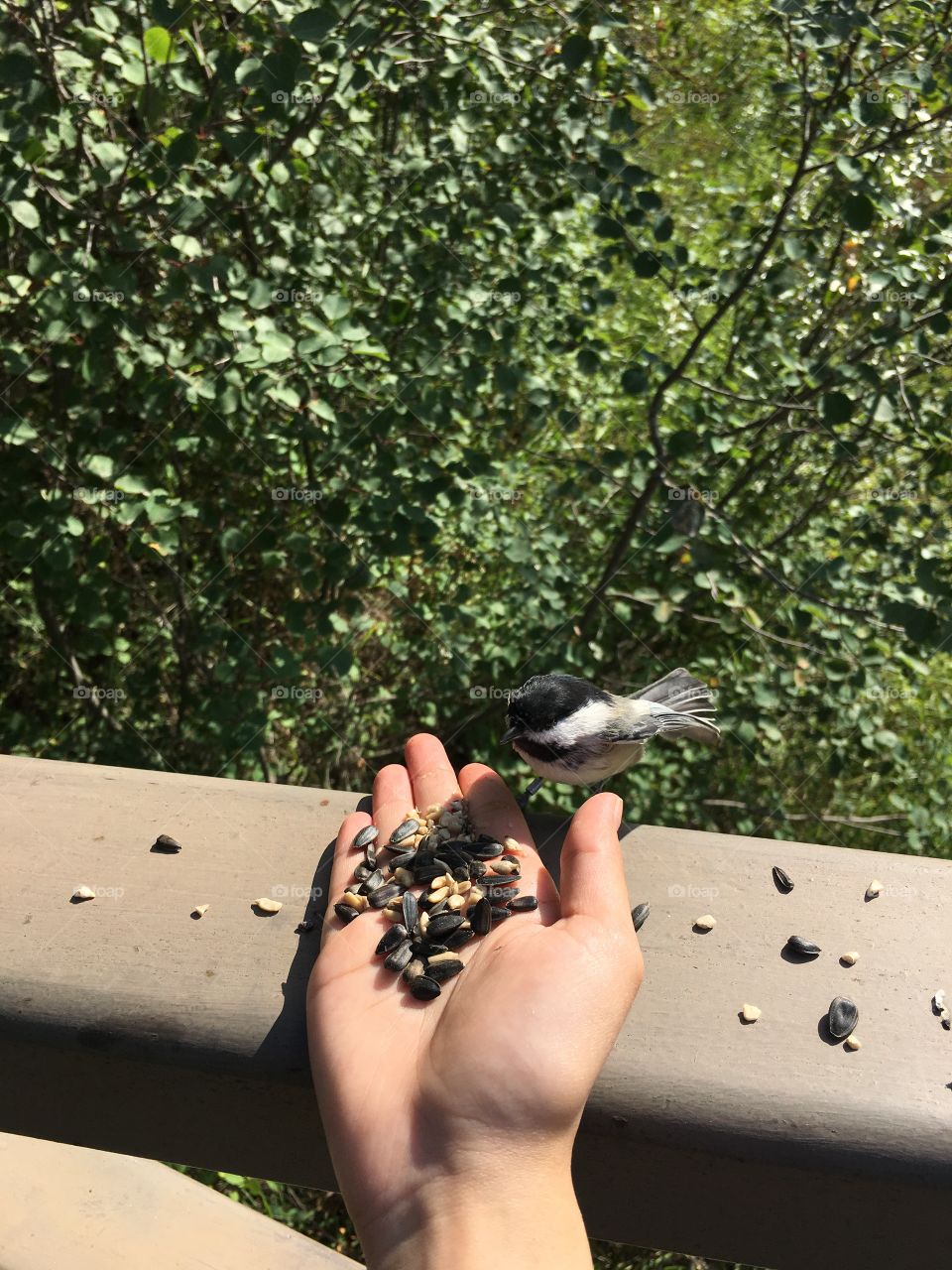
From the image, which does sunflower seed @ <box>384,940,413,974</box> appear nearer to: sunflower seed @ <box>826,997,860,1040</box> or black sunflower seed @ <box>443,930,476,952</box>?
black sunflower seed @ <box>443,930,476,952</box>

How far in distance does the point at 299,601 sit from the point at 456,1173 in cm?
194

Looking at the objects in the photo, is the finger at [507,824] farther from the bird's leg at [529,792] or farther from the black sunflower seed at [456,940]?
the bird's leg at [529,792]

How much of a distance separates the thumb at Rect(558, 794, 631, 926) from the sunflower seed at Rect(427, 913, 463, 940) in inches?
5.8

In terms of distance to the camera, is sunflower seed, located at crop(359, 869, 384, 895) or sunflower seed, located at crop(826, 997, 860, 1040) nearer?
sunflower seed, located at crop(826, 997, 860, 1040)

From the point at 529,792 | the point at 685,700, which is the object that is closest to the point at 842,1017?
the point at 529,792

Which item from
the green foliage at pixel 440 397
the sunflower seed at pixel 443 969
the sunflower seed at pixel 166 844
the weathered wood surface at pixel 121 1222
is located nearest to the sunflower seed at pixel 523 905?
the sunflower seed at pixel 443 969

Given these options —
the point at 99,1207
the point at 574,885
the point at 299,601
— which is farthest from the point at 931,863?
the point at 299,601

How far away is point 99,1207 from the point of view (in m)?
1.72

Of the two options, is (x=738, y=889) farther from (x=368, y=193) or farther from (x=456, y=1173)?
(x=368, y=193)

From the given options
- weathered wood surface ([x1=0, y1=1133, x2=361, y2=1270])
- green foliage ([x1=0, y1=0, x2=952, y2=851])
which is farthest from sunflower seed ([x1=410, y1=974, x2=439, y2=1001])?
green foliage ([x1=0, y1=0, x2=952, y2=851])

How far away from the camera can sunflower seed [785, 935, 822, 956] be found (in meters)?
1.15

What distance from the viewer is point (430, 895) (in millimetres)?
1330

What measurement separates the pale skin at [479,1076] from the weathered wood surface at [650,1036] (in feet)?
0.17

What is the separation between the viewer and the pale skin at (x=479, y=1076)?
0.97 m
